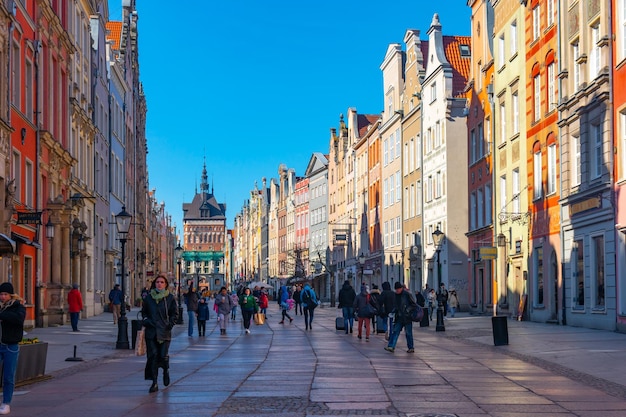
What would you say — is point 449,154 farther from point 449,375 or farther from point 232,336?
point 449,375

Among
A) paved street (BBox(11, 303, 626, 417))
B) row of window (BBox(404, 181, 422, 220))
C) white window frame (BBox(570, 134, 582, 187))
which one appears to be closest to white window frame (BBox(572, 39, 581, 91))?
white window frame (BBox(570, 134, 582, 187))

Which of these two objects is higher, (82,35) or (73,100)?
(82,35)

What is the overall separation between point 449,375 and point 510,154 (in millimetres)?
26557

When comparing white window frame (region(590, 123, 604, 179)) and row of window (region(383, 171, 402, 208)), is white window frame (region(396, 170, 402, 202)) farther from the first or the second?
white window frame (region(590, 123, 604, 179))

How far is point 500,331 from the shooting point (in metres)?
24.6

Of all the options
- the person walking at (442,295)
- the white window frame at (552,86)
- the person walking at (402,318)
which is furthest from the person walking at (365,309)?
the white window frame at (552,86)

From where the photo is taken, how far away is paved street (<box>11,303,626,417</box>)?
12039 millimetres

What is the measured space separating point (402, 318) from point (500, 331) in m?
3.21

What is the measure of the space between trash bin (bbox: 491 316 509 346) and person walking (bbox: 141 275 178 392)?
469 inches

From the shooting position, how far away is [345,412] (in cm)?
1149

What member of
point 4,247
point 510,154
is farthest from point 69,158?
point 4,247

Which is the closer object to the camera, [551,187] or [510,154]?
[551,187]

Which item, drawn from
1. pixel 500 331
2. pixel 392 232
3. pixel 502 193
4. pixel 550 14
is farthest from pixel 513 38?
pixel 392 232

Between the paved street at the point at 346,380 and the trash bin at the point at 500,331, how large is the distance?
0.17m
